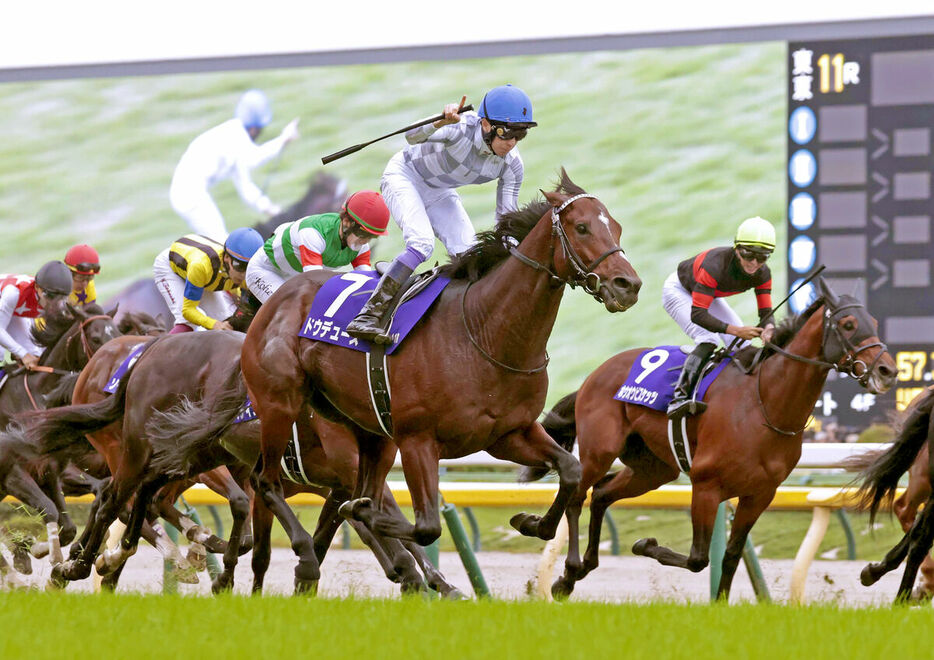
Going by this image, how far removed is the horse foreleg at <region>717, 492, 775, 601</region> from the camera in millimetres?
6227

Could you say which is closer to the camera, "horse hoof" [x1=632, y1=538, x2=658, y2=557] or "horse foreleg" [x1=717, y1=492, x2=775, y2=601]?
"horse foreleg" [x1=717, y1=492, x2=775, y2=601]

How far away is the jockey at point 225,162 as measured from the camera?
1675cm

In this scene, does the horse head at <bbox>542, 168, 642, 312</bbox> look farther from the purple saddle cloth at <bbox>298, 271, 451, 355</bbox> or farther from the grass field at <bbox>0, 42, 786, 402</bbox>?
the grass field at <bbox>0, 42, 786, 402</bbox>

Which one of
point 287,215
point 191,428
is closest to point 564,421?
point 191,428

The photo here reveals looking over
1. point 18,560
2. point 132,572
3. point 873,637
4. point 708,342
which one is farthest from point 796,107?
point 873,637

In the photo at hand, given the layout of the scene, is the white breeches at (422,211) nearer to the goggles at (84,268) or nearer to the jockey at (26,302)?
the jockey at (26,302)

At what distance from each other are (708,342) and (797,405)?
2.31 feet

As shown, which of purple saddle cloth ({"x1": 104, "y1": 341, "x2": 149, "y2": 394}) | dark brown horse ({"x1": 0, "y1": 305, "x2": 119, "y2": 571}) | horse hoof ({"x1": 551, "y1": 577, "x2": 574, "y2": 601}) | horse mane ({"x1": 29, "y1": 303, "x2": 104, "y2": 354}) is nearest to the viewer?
horse hoof ({"x1": 551, "y1": 577, "x2": 574, "y2": 601})

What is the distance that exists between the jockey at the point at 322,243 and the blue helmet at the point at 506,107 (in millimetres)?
1083

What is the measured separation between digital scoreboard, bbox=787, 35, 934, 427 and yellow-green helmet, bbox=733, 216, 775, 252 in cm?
485

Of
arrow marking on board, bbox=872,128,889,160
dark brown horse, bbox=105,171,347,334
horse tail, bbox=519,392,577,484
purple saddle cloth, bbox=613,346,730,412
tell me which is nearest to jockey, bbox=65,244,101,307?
horse tail, bbox=519,392,577,484

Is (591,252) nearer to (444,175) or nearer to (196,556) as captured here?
(444,175)

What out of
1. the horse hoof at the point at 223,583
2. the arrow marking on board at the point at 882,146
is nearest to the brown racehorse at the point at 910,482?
the horse hoof at the point at 223,583

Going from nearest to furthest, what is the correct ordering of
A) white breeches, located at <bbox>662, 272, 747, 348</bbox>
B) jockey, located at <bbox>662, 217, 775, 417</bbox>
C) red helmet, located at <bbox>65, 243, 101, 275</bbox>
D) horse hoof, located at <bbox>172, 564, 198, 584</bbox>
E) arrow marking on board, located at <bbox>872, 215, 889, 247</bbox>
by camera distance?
horse hoof, located at <bbox>172, 564, 198, 584</bbox>, jockey, located at <bbox>662, 217, 775, 417</bbox>, white breeches, located at <bbox>662, 272, 747, 348</bbox>, red helmet, located at <bbox>65, 243, 101, 275</bbox>, arrow marking on board, located at <bbox>872, 215, 889, 247</bbox>
